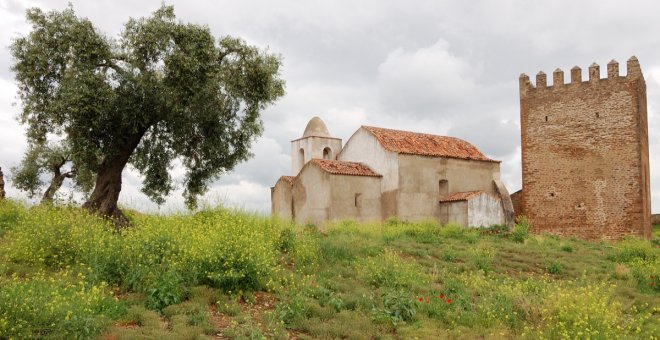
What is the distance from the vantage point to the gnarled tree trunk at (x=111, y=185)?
19.4 meters

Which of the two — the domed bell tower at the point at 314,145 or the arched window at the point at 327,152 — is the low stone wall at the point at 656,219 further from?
the arched window at the point at 327,152

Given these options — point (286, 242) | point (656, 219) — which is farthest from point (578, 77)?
point (286, 242)

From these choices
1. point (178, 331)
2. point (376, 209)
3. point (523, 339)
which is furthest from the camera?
point (376, 209)

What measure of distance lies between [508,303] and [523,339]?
5.35 feet

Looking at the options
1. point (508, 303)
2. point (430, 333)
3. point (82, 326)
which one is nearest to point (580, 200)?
point (508, 303)

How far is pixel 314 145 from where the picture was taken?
36.7 meters

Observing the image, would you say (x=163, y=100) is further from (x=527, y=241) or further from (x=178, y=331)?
(x=527, y=241)

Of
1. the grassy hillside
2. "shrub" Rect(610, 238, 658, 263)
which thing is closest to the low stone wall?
"shrub" Rect(610, 238, 658, 263)

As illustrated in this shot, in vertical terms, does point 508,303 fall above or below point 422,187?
below

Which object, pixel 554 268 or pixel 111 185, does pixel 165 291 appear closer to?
pixel 111 185

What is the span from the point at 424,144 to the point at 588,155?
928 centimetres

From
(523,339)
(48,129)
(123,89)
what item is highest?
(123,89)

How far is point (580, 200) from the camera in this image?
105ft

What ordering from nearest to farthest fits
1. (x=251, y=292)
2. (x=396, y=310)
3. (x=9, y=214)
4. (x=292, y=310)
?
(x=292, y=310) → (x=396, y=310) → (x=251, y=292) → (x=9, y=214)
